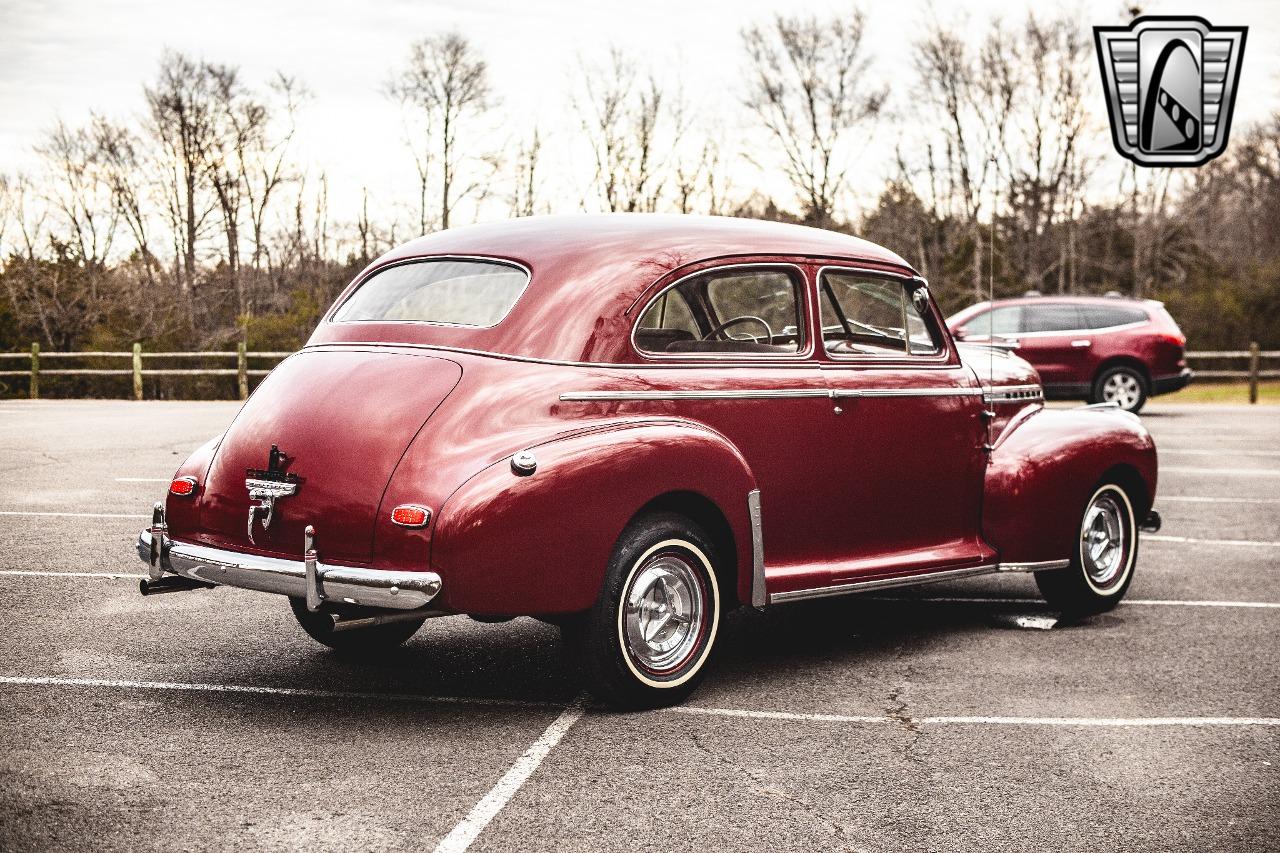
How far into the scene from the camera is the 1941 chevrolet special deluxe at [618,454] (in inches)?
180

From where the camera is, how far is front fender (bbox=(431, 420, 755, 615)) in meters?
4.45

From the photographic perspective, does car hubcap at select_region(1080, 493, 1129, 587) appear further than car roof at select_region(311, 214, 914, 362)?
Yes

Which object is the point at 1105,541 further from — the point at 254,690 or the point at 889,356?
the point at 254,690

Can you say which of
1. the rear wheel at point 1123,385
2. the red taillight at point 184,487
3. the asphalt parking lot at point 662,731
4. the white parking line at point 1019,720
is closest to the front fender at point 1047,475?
the asphalt parking lot at point 662,731

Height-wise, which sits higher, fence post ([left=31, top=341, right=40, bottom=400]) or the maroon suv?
the maroon suv

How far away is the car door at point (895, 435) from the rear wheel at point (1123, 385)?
14800mm

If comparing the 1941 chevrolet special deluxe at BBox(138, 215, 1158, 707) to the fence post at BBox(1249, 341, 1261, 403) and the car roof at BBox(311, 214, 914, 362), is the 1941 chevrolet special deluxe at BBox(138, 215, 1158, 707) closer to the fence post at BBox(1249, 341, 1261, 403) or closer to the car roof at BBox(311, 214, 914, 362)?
the car roof at BBox(311, 214, 914, 362)

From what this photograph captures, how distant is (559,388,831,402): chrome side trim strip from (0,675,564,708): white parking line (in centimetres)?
120

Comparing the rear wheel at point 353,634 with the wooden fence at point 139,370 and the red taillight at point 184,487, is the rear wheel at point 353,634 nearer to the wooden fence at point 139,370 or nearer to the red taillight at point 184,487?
the red taillight at point 184,487

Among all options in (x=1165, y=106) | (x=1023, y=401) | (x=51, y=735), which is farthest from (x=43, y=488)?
(x=1165, y=106)

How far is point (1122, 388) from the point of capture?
20.4 m

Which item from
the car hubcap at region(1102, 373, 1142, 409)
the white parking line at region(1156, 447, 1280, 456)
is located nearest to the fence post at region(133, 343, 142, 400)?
the car hubcap at region(1102, 373, 1142, 409)

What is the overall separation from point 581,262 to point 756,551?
1353 millimetres

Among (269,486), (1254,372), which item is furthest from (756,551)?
(1254,372)
